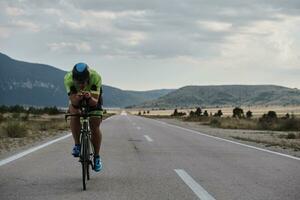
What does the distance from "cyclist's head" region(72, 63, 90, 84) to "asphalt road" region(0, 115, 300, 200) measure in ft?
5.79

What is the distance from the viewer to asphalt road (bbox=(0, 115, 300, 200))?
795 centimetres

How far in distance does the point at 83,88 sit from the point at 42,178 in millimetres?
1993

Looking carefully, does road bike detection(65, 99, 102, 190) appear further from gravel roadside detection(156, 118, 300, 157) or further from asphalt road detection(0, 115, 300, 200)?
gravel roadside detection(156, 118, 300, 157)

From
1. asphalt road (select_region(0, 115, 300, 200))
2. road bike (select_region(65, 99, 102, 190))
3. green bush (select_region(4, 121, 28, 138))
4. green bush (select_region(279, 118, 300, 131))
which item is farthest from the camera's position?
green bush (select_region(279, 118, 300, 131))

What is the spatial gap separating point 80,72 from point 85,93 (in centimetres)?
37

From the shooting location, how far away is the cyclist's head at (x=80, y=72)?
26.7ft

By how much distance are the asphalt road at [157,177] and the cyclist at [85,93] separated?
2.64 feet

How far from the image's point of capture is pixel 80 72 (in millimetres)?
8141

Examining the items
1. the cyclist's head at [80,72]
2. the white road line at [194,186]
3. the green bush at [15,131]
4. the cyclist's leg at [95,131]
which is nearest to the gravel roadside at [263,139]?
the white road line at [194,186]

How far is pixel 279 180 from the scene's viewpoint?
9539mm

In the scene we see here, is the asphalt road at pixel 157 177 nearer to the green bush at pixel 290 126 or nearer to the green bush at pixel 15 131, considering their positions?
the green bush at pixel 15 131

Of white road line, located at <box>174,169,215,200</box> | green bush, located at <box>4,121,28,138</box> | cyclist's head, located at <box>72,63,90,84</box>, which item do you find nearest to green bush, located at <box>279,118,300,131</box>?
green bush, located at <box>4,121,28,138</box>

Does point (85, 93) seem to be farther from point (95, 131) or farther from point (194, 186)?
point (194, 186)

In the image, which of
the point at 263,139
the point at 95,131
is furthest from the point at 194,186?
the point at 263,139
